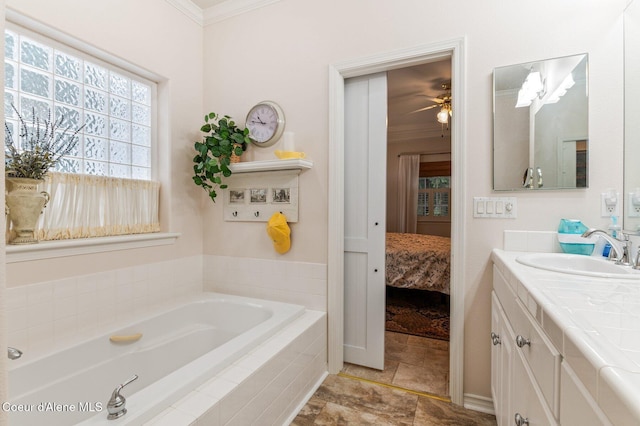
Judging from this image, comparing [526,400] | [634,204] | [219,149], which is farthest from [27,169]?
[634,204]

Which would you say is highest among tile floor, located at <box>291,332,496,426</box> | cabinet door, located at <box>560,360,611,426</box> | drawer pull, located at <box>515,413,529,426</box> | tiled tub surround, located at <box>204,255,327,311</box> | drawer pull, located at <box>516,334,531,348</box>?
cabinet door, located at <box>560,360,611,426</box>

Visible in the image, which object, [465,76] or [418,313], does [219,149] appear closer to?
[465,76]

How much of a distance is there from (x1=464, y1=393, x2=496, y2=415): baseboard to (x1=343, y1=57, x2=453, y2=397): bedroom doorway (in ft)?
0.48

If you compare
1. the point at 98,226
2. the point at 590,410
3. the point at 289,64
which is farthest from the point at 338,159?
the point at 590,410

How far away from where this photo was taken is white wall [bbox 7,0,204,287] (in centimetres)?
163

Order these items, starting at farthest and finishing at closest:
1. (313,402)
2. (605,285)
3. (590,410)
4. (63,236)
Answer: (313,402), (63,236), (605,285), (590,410)

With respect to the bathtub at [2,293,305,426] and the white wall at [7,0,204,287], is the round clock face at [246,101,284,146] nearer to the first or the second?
the white wall at [7,0,204,287]

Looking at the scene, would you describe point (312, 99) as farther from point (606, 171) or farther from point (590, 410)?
point (590, 410)

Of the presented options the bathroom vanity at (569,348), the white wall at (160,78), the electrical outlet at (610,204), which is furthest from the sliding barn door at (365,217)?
the white wall at (160,78)

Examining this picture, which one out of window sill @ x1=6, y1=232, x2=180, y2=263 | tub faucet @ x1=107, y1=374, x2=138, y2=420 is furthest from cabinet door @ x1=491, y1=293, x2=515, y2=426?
window sill @ x1=6, y1=232, x2=180, y2=263

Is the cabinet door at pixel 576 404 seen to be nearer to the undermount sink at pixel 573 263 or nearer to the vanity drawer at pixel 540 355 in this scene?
the vanity drawer at pixel 540 355

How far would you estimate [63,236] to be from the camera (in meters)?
1.72

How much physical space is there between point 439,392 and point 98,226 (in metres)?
2.39

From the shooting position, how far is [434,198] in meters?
5.86
